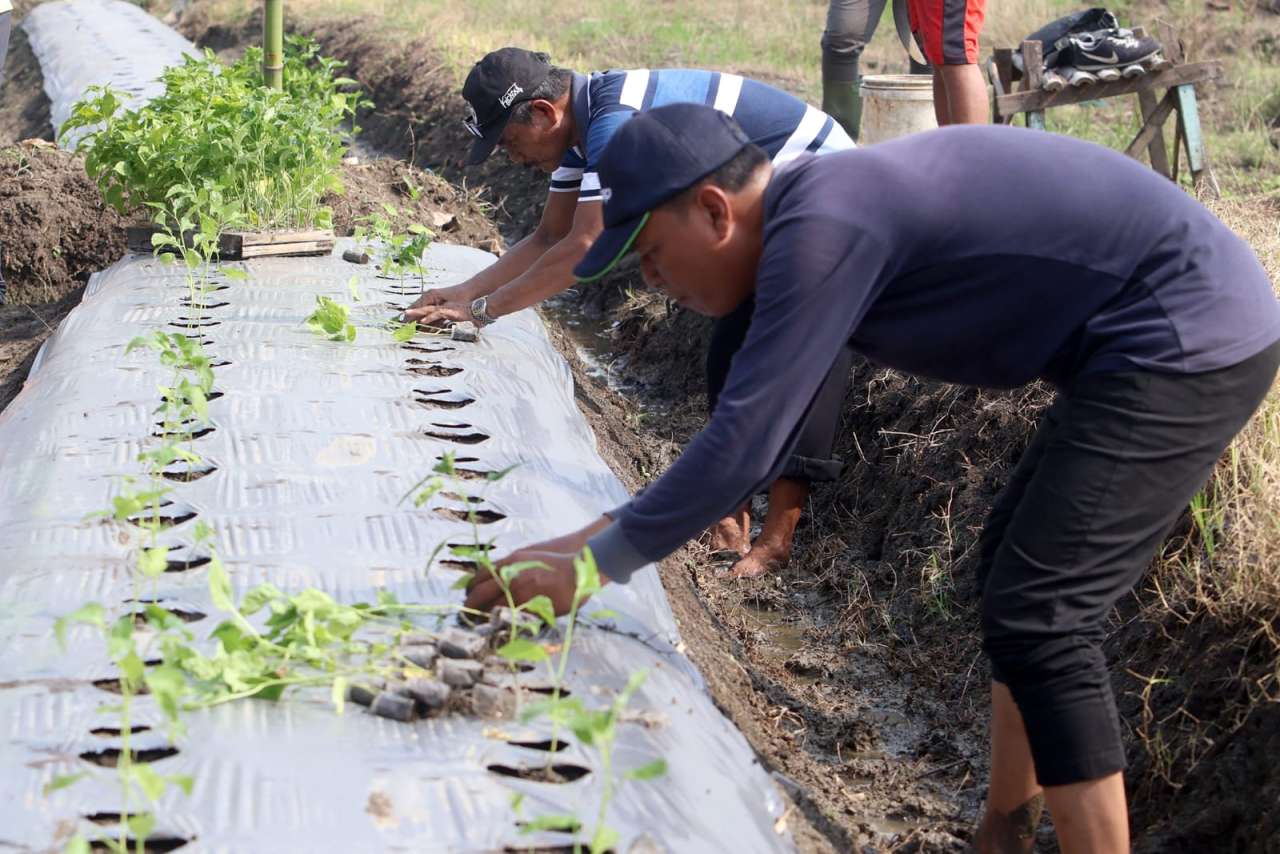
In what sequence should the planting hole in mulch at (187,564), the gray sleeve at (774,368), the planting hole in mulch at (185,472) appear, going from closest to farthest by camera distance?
the gray sleeve at (774,368) < the planting hole in mulch at (187,564) < the planting hole in mulch at (185,472)

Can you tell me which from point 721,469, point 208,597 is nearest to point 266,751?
point 208,597

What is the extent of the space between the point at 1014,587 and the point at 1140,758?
3.06 feet

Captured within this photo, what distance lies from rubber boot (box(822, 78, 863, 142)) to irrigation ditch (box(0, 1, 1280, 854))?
1216 mm

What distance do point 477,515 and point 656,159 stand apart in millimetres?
1098

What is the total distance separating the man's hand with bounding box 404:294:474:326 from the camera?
361cm

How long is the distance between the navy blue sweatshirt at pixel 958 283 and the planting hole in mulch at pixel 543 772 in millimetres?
292

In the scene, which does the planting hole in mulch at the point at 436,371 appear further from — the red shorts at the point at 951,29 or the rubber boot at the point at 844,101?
the rubber boot at the point at 844,101

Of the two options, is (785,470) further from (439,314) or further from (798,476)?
(439,314)

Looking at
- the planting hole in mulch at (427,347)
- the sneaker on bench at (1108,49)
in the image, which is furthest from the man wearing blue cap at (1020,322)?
the sneaker on bench at (1108,49)

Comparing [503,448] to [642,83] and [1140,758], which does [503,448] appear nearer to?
[642,83]

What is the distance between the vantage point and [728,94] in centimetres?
315

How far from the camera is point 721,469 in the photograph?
1.74m

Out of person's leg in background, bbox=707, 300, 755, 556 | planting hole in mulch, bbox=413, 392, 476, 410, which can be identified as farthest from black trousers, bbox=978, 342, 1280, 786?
planting hole in mulch, bbox=413, 392, 476, 410

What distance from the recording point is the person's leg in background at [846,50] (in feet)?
17.7
